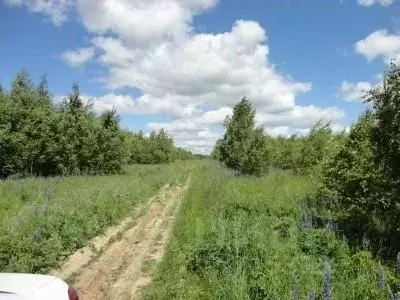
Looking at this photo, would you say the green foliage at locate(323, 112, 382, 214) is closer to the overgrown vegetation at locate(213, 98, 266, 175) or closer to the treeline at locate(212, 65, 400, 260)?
the treeline at locate(212, 65, 400, 260)

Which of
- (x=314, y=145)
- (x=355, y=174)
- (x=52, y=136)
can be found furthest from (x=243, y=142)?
(x=355, y=174)

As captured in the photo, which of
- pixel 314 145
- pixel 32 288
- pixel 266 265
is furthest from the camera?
pixel 314 145

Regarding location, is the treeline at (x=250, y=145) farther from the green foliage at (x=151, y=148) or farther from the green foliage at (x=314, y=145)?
the green foliage at (x=151, y=148)

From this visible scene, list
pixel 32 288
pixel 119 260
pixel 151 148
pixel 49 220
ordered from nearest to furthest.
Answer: pixel 32 288 < pixel 119 260 < pixel 49 220 < pixel 151 148

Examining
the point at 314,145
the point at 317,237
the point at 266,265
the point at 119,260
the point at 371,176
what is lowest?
the point at 119,260

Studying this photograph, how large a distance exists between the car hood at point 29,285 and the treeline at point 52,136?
2228 centimetres

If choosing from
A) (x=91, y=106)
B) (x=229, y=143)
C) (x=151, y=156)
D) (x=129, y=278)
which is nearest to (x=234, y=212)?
(x=129, y=278)

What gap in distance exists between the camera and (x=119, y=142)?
111 feet

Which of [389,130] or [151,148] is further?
[151,148]

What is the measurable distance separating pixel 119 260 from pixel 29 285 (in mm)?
5751

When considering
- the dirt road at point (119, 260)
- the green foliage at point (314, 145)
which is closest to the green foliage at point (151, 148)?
the green foliage at point (314, 145)

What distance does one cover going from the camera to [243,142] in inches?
1193

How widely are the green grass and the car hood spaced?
4.20 meters

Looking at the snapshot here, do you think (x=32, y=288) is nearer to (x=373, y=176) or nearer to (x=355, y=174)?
(x=373, y=176)
